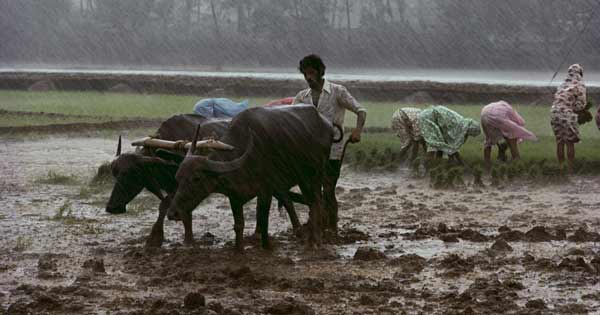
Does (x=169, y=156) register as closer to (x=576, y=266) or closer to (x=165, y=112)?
(x=576, y=266)

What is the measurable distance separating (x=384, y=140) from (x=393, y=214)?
5.79 metres

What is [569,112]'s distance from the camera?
13.8 m

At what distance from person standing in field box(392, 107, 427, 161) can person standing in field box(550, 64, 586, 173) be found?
1746 millimetres

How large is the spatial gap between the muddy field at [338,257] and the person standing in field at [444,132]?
3.58ft

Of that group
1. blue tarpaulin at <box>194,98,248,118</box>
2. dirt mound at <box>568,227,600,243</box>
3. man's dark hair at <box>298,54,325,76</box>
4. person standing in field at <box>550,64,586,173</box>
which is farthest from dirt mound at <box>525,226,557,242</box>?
person standing in field at <box>550,64,586,173</box>

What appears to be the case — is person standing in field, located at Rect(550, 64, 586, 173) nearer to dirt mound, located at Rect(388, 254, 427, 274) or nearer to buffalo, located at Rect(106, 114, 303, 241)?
buffalo, located at Rect(106, 114, 303, 241)

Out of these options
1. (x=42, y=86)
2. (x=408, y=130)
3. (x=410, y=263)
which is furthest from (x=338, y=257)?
(x=42, y=86)

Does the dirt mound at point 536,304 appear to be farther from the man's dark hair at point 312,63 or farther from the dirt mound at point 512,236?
the man's dark hair at point 312,63

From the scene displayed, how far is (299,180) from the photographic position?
9.11m

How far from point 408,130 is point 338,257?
6.25 metres

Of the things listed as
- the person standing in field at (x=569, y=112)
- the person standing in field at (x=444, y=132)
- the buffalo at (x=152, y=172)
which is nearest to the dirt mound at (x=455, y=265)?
the buffalo at (x=152, y=172)

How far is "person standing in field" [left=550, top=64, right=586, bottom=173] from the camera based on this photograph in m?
13.7

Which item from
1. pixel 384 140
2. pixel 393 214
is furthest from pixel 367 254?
pixel 384 140

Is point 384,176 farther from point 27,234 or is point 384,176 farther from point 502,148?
point 27,234
